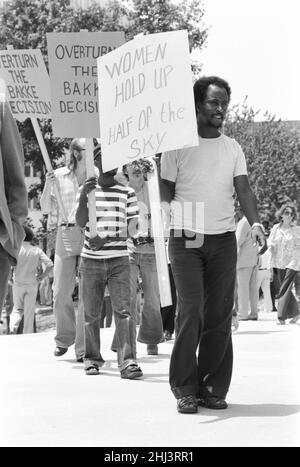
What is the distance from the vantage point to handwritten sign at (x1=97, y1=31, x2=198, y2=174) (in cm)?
700

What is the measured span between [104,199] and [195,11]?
93.8 ft

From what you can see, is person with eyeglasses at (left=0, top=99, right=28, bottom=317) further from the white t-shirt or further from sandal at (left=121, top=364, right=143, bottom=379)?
sandal at (left=121, top=364, right=143, bottom=379)

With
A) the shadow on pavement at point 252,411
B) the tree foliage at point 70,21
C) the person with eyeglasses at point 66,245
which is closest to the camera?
the shadow on pavement at point 252,411

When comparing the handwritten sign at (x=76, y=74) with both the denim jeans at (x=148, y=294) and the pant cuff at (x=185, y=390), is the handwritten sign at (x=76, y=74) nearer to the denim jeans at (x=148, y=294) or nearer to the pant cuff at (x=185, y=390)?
the denim jeans at (x=148, y=294)

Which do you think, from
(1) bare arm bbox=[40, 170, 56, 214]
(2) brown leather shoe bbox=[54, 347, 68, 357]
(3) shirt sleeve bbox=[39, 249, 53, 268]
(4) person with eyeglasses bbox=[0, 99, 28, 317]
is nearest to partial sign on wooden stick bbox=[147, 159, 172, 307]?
(1) bare arm bbox=[40, 170, 56, 214]

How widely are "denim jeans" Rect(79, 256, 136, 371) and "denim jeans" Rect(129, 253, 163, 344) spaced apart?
1290 mm

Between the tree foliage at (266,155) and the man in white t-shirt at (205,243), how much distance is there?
40.9m

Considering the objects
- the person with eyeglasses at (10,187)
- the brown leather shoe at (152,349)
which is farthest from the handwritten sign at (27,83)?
the person with eyeglasses at (10,187)

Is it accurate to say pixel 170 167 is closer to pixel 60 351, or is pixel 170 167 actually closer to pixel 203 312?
pixel 203 312

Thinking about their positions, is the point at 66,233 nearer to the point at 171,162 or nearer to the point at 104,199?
the point at 104,199

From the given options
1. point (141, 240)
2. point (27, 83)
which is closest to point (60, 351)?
point (141, 240)

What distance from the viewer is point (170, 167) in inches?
275

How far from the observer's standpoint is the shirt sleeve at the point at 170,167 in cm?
696

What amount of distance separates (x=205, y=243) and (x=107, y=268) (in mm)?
2076
